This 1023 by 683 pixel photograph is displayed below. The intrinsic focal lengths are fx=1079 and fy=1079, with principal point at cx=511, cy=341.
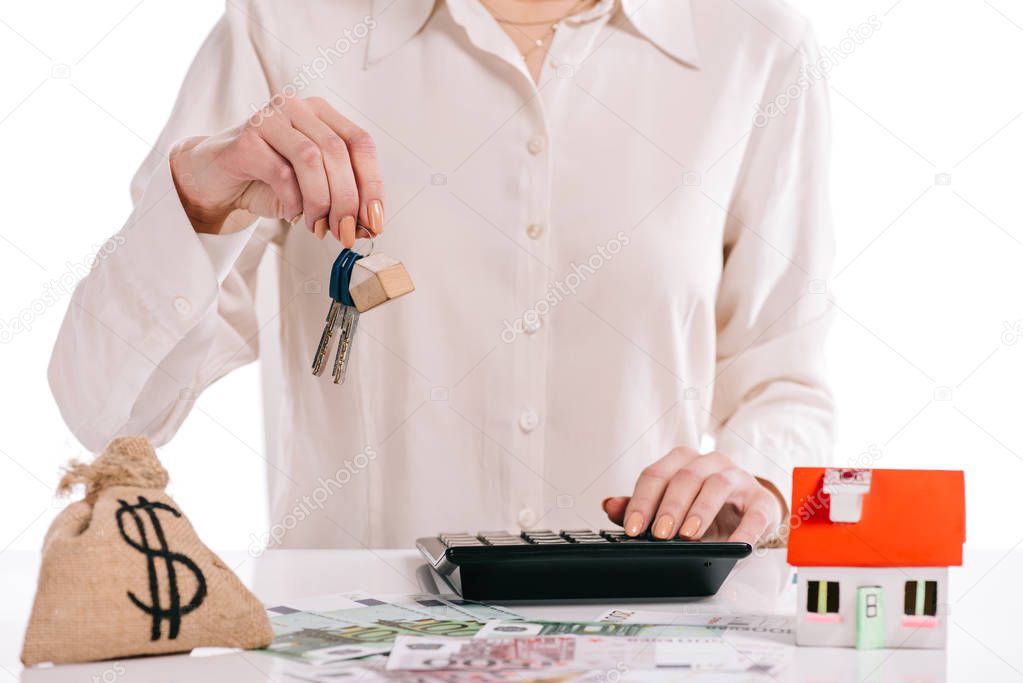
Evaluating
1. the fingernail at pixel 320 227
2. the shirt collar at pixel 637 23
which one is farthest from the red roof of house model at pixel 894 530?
the shirt collar at pixel 637 23

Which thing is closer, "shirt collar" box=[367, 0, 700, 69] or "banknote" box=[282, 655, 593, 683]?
"banknote" box=[282, 655, 593, 683]

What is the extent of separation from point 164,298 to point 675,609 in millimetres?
591

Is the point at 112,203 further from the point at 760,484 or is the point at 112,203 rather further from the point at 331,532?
the point at 760,484

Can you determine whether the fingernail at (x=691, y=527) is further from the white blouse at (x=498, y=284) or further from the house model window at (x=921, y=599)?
the white blouse at (x=498, y=284)

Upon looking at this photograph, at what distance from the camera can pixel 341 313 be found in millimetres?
806

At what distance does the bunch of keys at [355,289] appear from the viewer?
2.42 feet

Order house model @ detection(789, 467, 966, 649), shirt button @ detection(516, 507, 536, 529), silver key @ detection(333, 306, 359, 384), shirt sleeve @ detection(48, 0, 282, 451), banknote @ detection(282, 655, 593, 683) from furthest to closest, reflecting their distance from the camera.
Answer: shirt button @ detection(516, 507, 536, 529)
shirt sleeve @ detection(48, 0, 282, 451)
silver key @ detection(333, 306, 359, 384)
house model @ detection(789, 467, 966, 649)
banknote @ detection(282, 655, 593, 683)

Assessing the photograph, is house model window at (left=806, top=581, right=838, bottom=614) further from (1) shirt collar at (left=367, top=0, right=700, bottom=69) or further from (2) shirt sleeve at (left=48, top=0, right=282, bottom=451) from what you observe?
→ (1) shirt collar at (left=367, top=0, right=700, bottom=69)

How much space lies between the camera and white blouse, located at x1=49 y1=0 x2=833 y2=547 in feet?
4.32

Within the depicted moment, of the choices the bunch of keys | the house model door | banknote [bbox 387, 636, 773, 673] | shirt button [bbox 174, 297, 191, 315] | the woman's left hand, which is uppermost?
shirt button [bbox 174, 297, 191, 315]

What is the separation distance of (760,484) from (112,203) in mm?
1638

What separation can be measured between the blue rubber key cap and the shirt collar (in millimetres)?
635

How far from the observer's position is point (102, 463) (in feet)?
2.21

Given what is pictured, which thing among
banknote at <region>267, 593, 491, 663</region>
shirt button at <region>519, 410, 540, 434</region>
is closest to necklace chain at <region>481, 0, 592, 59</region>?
shirt button at <region>519, 410, 540, 434</region>
